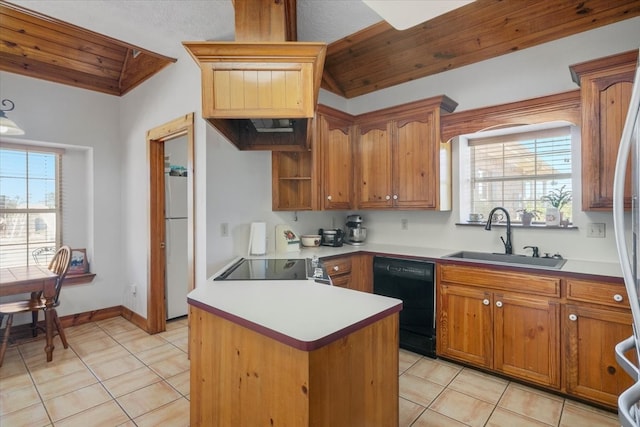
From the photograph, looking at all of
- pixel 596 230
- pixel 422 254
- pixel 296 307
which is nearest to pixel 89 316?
pixel 296 307

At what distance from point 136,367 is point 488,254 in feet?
10.3

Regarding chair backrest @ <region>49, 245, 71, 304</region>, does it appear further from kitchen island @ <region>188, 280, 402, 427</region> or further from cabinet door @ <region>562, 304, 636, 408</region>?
cabinet door @ <region>562, 304, 636, 408</region>

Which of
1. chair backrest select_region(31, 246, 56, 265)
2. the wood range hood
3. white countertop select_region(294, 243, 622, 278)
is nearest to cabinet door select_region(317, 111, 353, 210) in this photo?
white countertop select_region(294, 243, 622, 278)

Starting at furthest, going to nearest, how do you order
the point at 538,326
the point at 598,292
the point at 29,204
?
the point at 29,204 → the point at 538,326 → the point at 598,292

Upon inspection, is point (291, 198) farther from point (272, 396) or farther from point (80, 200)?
point (80, 200)

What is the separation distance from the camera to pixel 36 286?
2.73m

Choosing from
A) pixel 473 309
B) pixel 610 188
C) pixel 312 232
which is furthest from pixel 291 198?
pixel 610 188

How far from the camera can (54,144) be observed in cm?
344

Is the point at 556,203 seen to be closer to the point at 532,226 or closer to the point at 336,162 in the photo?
the point at 532,226

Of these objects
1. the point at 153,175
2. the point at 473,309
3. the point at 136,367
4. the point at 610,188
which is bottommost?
the point at 136,367

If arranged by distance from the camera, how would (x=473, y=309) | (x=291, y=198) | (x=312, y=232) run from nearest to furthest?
(x=473, y=309) → (x=291, y=198) → (x=312, y=232)

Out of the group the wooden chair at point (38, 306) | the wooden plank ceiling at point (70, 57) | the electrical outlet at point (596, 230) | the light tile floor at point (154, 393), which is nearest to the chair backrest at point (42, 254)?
the wooden chair at point (38, 306)

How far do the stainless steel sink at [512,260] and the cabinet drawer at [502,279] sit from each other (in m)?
0.08

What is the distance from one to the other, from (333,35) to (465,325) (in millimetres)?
2646
